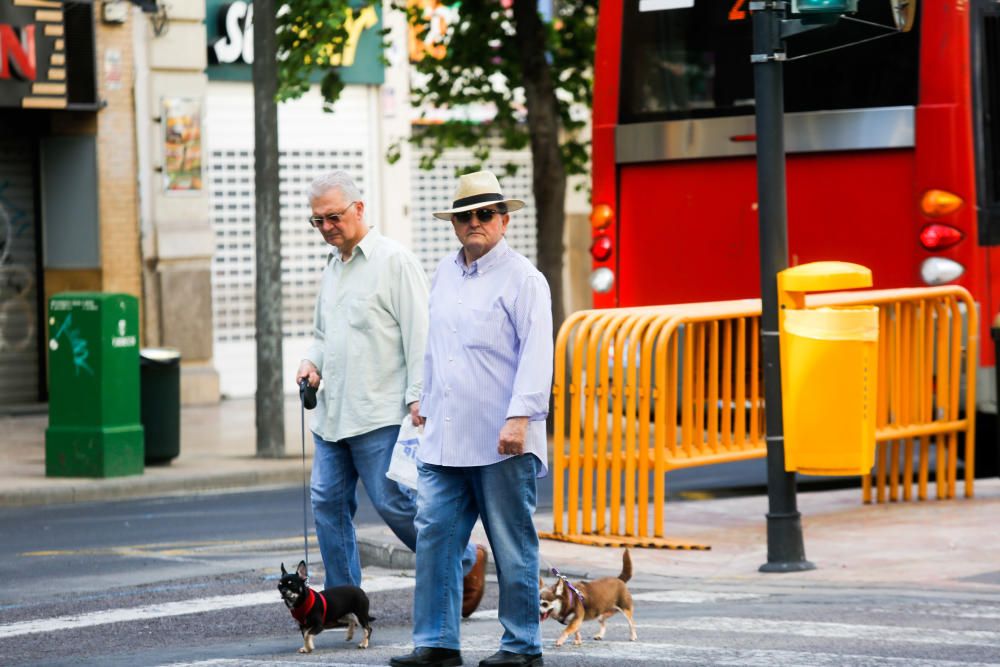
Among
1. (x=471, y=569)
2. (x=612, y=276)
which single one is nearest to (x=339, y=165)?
(x=612, y=276)

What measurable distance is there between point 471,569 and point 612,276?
6.27 metres

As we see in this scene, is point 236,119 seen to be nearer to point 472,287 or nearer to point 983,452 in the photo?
point 983,452

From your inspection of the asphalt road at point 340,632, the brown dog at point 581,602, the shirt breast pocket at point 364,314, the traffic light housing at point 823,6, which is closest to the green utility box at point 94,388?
the asphalt road at point 340,632

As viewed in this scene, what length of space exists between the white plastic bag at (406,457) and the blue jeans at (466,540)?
0.58m

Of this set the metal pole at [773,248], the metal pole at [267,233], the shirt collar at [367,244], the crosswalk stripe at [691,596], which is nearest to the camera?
the shirt collar at [367,244]

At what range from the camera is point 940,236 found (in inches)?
516

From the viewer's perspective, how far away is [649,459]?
36.9 feet

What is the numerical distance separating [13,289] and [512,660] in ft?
52.1

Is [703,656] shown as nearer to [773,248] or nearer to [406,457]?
[406,457]

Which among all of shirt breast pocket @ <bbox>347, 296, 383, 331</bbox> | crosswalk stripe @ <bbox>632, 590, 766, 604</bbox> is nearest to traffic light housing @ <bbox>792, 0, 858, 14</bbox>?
crosswalk stripe @ <bbox>632, 590, 766, 604</bbox>

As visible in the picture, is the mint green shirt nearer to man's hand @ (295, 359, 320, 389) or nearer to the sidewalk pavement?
man's hand @ (295, 359, 320, 389)

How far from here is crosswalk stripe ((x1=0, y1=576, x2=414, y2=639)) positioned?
29.0 feet

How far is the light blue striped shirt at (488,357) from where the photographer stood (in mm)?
7188

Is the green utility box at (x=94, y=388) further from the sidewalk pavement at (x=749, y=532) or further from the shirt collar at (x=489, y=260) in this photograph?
the shirt collar at (x=489, y=260)
